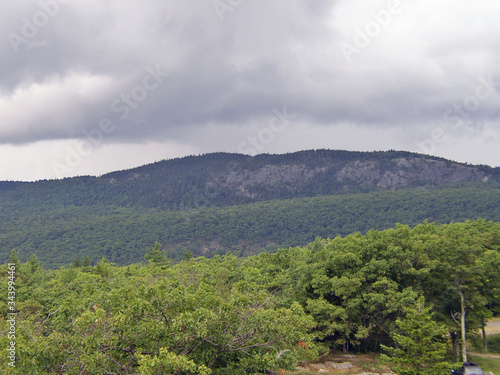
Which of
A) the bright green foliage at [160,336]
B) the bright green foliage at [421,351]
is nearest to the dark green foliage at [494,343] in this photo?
the bright green foliage at [421,351]

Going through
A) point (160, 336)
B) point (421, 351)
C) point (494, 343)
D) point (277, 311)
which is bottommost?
point (494, 343)

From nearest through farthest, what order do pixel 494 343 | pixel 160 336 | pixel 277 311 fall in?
pixel 160 336, pixel 277 311, pixel 494 343

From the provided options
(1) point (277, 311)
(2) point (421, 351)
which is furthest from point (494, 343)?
(1) point (277, 311)

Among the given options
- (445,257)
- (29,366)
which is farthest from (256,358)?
(445,257)

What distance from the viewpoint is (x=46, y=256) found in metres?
161

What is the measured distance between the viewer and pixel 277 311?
47.4ft

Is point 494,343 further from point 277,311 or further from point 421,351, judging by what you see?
point 277,311

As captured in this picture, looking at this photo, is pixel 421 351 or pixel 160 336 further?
pixel 421 351

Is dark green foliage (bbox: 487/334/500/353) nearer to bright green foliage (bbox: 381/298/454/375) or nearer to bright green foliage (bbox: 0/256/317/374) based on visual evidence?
bright green foliage (bbox: 381/298/454/375)

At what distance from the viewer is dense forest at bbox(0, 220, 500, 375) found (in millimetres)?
12594

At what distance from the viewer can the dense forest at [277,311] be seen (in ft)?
41.3

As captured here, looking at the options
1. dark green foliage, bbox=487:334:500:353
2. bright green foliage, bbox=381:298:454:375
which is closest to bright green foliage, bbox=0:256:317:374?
bright green foliage, bbox=381:298:454:375

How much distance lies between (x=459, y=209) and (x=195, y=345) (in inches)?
7290

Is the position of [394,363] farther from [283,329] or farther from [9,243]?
[9,243]
